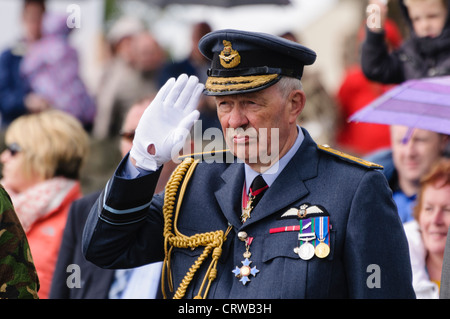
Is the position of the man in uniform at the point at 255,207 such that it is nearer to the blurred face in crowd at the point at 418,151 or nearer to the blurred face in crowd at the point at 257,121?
the blurred face in crowd at the point at 257,121

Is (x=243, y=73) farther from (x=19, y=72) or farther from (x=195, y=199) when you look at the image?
(x=19, y=72)

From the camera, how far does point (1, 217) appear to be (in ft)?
Result: 9.91

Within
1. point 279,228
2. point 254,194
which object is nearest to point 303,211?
point 279,228

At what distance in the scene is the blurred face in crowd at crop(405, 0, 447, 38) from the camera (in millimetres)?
5242

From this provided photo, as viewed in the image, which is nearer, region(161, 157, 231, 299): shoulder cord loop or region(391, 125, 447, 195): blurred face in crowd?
region(161, 157, 231, 299): shoulder cord loop

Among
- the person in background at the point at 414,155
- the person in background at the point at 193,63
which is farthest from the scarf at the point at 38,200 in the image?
the person in background at the point at 193,63

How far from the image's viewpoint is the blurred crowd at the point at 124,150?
439cm

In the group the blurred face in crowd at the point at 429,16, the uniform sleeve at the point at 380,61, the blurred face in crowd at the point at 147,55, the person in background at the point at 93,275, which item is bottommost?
the person in background at the point at 93,275

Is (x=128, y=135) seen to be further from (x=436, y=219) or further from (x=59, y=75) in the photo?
(x=59, y=75)

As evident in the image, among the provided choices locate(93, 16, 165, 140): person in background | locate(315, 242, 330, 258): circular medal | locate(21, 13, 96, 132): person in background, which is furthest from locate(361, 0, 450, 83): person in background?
locate(21, 13, 96, 132): person in background

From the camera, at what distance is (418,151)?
5047mm

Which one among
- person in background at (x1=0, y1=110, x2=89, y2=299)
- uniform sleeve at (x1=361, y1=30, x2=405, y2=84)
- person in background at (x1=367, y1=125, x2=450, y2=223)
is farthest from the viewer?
uniform sleeve at (x1=361, y1=30, x2=405, y2=84)

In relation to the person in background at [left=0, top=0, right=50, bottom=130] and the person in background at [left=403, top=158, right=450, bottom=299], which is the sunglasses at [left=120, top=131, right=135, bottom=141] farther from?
the person in background at [left=0, top=0, right=50, bottom=130]

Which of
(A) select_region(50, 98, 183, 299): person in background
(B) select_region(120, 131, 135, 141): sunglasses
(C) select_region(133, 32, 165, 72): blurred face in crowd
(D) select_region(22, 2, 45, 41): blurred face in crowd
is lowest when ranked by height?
(A) select_region(50, 98, 183, 299): person in background
